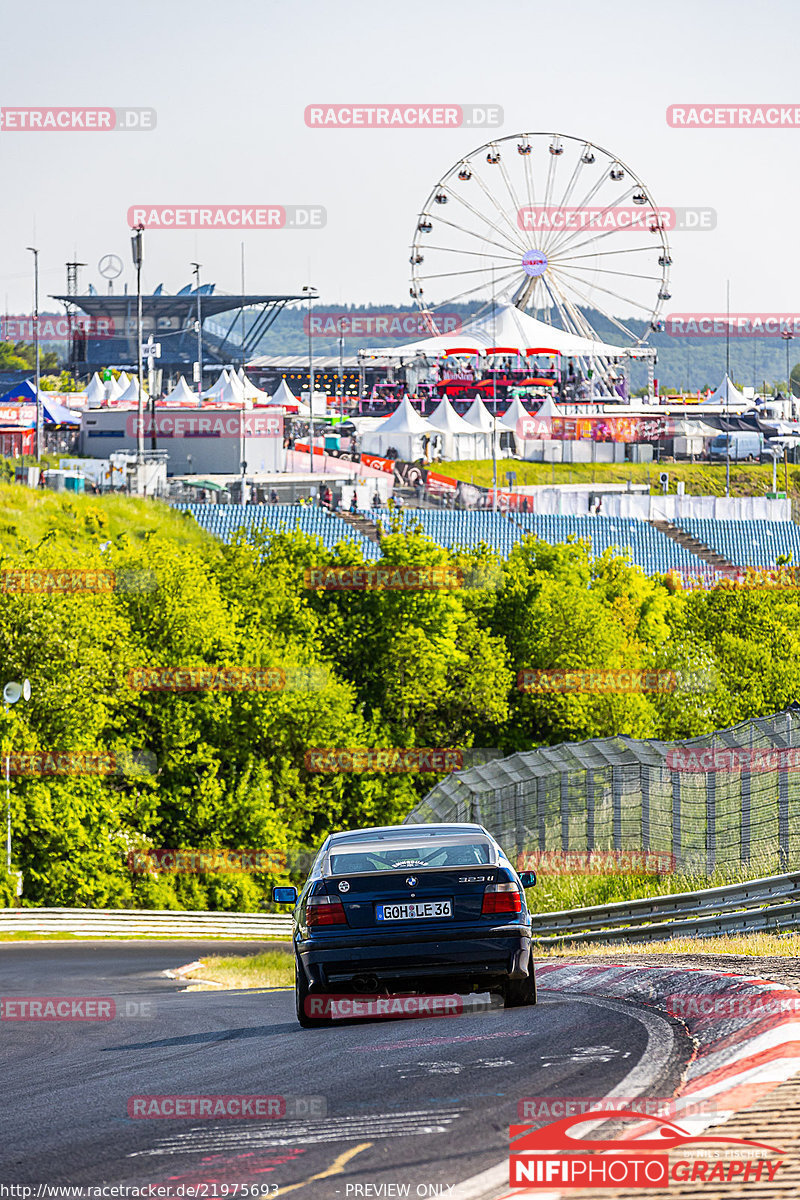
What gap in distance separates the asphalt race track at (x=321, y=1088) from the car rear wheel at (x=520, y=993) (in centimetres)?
13

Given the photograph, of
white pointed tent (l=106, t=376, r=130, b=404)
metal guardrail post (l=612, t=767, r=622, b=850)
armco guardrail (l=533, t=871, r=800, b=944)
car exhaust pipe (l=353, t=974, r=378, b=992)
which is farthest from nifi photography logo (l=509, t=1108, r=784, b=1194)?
white pointed tent (l=106, t=376, r=130, b=404)

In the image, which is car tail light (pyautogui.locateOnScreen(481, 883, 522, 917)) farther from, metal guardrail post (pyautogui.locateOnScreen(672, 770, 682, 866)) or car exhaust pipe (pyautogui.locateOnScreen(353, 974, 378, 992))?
metal guardrail post (pyautogui.locateOnScreen(672, 770, 682, 866))

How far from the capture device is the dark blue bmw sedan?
9922 millimetres

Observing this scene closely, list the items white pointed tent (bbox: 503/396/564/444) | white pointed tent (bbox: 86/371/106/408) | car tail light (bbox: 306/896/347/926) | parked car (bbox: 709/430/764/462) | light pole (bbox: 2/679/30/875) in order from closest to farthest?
car tail light (bbox: 306/896/347/926), light pole (bbox: 2/679/30/875), white pointed tent (bbox: 503/396/564/444), parked car (bbox: 709/430/764/462), white pointed tent (bbox: 86/371/106/408)

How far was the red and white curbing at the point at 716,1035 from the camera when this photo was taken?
6086 mm

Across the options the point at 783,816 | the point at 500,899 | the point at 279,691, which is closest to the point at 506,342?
the point at 279,691

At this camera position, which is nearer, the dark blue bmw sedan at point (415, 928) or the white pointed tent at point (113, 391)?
the dark blue bmw sedan at point (415, 928)

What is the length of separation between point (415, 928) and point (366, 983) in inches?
18.2

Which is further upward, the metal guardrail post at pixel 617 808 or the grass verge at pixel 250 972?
the metal guardrail post at pixel 617 808

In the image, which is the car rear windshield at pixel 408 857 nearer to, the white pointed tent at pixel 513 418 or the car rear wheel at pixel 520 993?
the car rear wheel at pixel 520 993

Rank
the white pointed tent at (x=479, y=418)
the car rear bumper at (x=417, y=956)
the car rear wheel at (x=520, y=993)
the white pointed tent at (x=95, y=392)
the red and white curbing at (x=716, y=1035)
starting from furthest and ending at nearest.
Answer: the white pointed tent at (x=95, y=392), the white pointed tent at (x=479, y=418), the car rear wheel at (x=520, y=993), the car rear bumper at (x=417, y=956), the red and white curbing at (x=716, y=1035)

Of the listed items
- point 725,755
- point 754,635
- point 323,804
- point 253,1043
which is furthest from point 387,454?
point 253,1043

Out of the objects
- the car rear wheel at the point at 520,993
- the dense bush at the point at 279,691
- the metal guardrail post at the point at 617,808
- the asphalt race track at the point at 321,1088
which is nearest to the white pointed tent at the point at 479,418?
the dense bush at the point at 279,691

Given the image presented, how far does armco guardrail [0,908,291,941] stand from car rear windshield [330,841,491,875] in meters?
23.8
